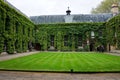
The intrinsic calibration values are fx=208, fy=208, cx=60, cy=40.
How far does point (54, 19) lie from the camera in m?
46.7

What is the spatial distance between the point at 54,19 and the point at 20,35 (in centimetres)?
1534

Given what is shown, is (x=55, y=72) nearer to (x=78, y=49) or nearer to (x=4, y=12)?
(x=4, y=12)

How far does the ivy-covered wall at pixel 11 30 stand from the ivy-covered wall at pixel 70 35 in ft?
25.5

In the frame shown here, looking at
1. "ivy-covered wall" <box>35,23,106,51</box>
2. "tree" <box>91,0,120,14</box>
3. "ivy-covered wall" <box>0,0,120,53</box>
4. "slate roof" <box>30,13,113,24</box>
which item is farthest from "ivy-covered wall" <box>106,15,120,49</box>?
"tree" <box>91,0,120,14</box>

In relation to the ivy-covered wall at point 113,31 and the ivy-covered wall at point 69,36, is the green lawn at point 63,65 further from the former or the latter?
the ivy-covered wall at point 69,36

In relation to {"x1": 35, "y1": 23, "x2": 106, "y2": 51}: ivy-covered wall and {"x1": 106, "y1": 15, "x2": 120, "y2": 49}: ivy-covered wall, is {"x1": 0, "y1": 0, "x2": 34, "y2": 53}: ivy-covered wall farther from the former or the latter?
{"x1": 106, "y1": 15, "x2": 120, "y2": 49}: ivy-covered wall

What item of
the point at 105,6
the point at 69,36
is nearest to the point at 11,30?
the point at 69,36

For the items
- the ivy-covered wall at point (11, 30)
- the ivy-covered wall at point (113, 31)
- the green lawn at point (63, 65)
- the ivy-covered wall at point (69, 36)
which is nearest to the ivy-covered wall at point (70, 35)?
the ivy-covered wall at point (69, 36)

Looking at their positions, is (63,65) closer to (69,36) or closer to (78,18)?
(69,36)

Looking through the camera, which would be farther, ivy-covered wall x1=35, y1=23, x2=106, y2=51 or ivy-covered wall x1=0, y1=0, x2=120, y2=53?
ivy-covered wall x1=35, y1=23, x2=106, y2=51

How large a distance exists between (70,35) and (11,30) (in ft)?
58.5

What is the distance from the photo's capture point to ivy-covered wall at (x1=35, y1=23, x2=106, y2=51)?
42719 mm

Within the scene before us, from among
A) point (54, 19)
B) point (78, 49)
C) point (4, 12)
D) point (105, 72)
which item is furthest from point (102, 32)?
point (105, 72)

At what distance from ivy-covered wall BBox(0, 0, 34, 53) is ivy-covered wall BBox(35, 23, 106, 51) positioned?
777 centimetres
